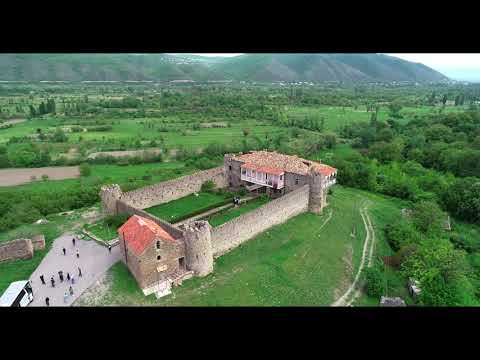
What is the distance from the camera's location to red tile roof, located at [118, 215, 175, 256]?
24328mm

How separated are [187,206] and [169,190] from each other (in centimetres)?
301

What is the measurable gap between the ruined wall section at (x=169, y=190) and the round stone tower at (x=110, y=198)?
2.65 ft

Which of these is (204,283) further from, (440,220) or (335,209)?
(440,220)

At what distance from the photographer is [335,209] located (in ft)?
137

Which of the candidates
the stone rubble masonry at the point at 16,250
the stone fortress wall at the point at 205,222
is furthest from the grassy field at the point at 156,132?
the stone rubble masonry at the point at 16,250

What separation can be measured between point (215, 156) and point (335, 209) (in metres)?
32.9

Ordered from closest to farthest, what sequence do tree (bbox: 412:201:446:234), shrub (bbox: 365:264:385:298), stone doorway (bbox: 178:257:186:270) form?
stone doorway (bbox: 178:257:186:270), shrub (bbox: 365:264:385:298), tree (bbox: 412:201:446:234)

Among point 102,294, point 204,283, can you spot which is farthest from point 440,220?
point 102,294

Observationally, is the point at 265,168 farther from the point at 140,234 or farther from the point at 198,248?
the point at 140,234

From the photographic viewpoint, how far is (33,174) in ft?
195

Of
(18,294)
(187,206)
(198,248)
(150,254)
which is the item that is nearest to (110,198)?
(187,206)

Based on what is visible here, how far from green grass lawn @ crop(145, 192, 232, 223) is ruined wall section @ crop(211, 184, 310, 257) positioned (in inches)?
309

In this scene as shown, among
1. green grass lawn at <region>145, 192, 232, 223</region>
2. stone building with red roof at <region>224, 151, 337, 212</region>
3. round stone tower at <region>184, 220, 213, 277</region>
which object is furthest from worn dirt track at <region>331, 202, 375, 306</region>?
green grass lawn at <region>145, 192, 232, 223</region>

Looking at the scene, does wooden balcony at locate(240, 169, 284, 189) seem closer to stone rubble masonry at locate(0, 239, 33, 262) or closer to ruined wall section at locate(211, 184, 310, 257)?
ruined wall section at locate(211, 184, 310, 257)
